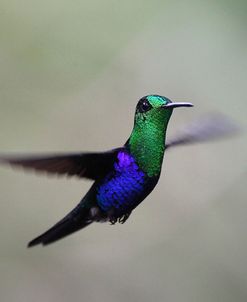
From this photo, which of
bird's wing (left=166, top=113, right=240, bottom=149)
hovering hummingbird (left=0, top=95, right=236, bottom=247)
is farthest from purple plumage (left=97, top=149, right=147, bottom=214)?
bird's wing (left=166, top=113, right=240, bottom=149)

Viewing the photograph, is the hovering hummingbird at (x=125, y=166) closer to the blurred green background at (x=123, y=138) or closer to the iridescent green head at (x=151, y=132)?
the iridescent green head at (x=151, y=132)

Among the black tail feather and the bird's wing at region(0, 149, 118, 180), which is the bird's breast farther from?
the black tail feather

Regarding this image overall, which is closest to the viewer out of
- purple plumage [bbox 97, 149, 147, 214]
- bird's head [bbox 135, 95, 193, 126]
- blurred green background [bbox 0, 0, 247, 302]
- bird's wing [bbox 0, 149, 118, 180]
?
bird's wing [bbox 0, 149, 118, 180]

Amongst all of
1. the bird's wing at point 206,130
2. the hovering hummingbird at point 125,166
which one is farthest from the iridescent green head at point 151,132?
the bird's wing at point 206,130

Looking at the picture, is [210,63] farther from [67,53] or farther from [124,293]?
[124,293]

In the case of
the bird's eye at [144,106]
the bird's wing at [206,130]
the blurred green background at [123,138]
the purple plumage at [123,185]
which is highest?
the bird's eye at [144,106]

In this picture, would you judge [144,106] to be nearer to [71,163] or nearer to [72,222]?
[71,163]

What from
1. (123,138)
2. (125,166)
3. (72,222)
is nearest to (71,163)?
(125,166)
